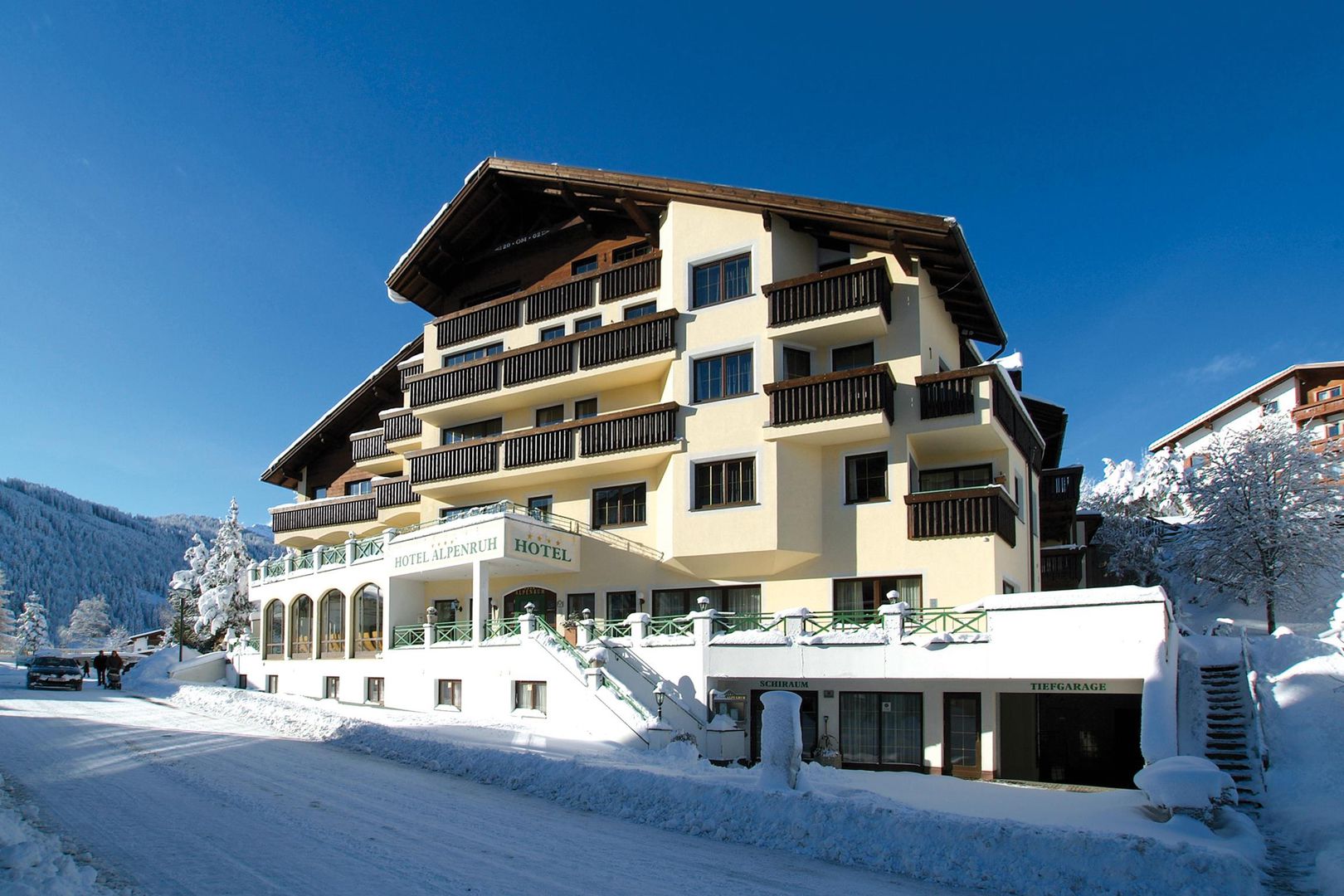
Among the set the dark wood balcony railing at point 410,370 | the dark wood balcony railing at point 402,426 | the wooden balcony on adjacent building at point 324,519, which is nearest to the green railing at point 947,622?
the dark wood balcony railing at point 402,426

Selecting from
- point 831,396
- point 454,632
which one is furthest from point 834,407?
point 454,632

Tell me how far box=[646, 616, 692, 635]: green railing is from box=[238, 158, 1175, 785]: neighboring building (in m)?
0.14

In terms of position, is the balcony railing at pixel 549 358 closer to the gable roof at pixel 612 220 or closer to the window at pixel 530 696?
the gable roof at pixel 612 220

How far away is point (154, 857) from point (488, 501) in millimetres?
25399

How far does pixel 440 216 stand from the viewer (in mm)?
36031

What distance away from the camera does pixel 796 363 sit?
28359mm

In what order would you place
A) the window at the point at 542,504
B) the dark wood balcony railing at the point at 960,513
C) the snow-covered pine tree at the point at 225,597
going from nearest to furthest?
1. the dark wood balcony railing at the point at 960,513
2. the window at the point at 542,504
3. the snow-covered pine tree at the point at 225,597

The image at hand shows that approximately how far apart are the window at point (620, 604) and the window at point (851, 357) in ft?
32.7

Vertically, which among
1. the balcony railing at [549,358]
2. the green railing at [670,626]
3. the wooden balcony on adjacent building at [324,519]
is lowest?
the green railing at [670,626]

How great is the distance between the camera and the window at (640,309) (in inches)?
1244

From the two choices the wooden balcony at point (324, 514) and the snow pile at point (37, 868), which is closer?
the snow pile at point (37, 868)

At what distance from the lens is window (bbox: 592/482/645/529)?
3120cm

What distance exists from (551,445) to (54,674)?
24.7 meters

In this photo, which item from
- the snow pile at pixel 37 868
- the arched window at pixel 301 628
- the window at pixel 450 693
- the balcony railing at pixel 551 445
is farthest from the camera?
the arched window at pixel 301 628
